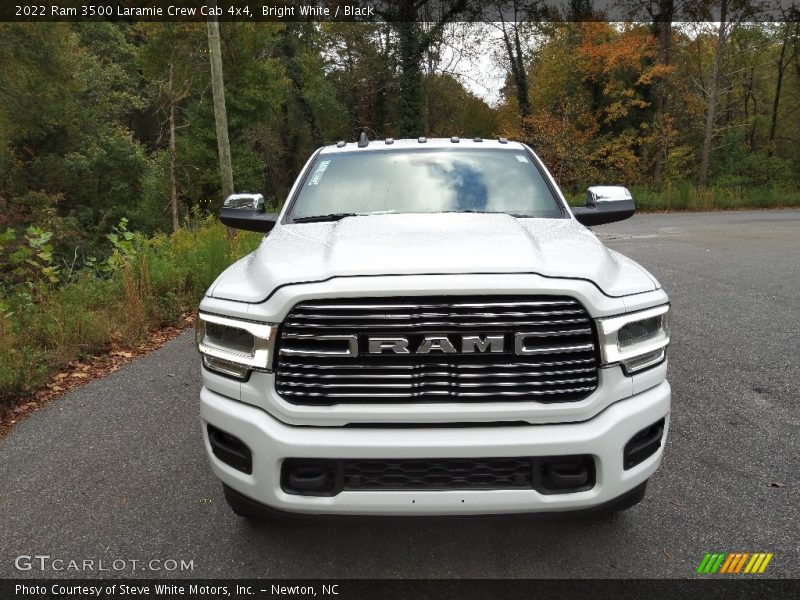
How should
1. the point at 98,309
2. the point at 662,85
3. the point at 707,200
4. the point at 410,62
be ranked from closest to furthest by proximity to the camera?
1. the point at 98,309
2. the point at 707,200
3. the point at 662,85
4. the point at 410,62

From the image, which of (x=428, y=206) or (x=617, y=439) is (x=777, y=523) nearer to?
(x=617, y=439)

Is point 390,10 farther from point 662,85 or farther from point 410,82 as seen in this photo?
point 662,85

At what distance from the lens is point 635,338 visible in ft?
→ 7.67

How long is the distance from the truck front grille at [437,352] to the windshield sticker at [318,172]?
6.21 feet

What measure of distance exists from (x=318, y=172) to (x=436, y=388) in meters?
2.24

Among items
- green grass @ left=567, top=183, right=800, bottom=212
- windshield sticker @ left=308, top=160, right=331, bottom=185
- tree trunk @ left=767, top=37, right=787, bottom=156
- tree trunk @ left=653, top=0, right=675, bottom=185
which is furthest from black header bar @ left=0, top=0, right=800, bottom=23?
windshield sticker @ left=308, top=160, right=331, bottom=185

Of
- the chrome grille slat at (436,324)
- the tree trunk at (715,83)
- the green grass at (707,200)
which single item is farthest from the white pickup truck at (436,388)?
the tree trunk at (715,83)

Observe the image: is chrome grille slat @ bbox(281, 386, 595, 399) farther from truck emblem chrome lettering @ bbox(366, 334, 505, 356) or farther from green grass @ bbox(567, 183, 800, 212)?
green grass @ bbox(567, 183, 800, 212)

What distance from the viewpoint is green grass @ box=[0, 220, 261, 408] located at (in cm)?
489

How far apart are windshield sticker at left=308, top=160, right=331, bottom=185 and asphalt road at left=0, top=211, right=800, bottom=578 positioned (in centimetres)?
183

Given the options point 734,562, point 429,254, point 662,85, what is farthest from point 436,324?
point 662,85

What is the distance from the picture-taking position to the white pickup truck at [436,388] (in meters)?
2.15
